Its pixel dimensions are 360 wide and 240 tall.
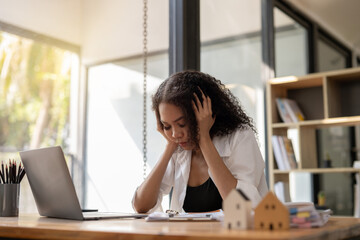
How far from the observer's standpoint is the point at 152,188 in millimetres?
1983

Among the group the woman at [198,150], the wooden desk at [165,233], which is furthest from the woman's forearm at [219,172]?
the wooden desk at [165,233]

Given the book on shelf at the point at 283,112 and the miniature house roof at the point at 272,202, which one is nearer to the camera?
the miniature house roof at the point at 272,202

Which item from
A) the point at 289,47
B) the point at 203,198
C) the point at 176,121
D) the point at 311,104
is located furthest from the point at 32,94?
the point at 289,47

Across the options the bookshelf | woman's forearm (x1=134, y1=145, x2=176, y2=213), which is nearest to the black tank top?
woman's forearm (x1=134, y1=145, x2=176, y2=213)

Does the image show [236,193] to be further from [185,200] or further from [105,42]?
[105,42]

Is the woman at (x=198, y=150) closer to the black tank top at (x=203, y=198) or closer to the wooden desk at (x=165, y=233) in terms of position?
the black tank top at (x=203, y=198)

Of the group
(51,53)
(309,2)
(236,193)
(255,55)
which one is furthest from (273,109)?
(236,193)

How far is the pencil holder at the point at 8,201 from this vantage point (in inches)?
67.9

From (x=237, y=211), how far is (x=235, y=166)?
0.82m

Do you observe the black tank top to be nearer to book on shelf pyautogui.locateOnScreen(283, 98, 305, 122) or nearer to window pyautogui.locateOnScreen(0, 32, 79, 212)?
window pyautogui.locateOnScreen(0, 32, 79, 212)

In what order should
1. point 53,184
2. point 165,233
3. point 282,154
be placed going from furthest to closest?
1. point 282,154
2. point 53,184
3. point 165,233

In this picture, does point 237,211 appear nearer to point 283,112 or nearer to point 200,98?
point 200,98

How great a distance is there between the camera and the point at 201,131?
1.84 metres

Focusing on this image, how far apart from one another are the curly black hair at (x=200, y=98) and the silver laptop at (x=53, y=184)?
49 centimetres
